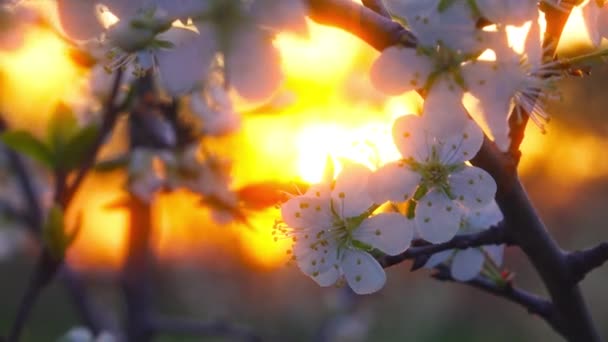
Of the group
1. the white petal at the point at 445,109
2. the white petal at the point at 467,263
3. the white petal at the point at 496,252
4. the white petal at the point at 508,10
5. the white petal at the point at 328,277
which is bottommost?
the white petal at the point at 496,252

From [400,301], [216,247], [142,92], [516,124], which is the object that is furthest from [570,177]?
[516,124]

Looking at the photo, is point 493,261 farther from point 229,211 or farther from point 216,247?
point 216,247

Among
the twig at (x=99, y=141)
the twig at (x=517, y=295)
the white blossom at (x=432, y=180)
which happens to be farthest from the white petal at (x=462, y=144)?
the twig at (x=99, y=141)

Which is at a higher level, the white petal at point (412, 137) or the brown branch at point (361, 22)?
the brown branch at point (361, 22)

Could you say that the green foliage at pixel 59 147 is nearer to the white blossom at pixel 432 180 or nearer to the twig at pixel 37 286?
the twig at pixel 37 286

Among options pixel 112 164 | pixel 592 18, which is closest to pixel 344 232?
pixel 592 18

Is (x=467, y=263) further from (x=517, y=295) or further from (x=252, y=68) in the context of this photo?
(x=252, y=68)
